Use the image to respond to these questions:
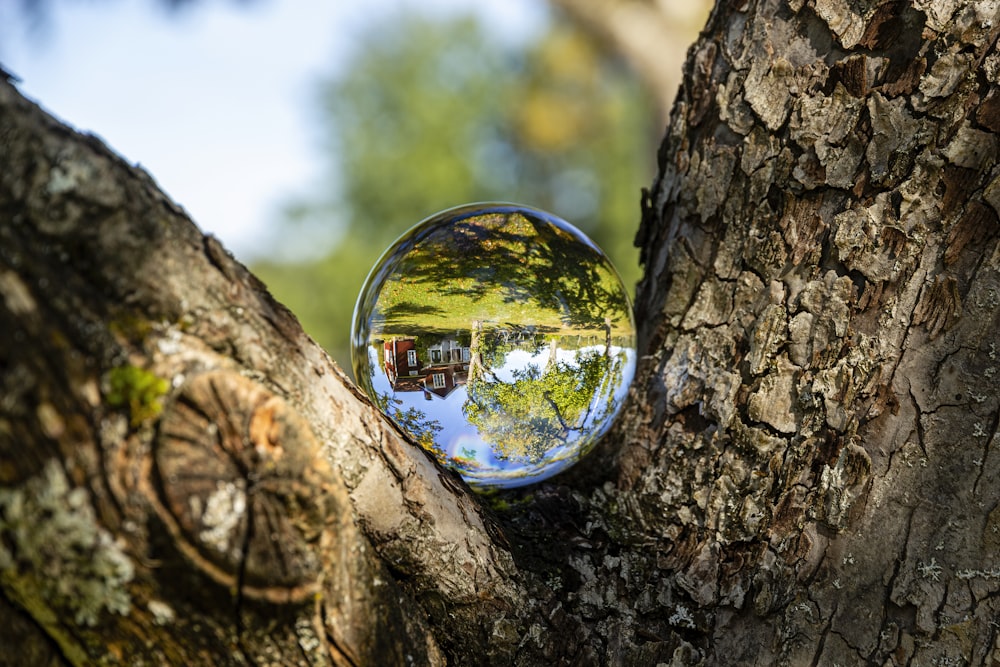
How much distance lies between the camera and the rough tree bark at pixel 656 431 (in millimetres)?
937

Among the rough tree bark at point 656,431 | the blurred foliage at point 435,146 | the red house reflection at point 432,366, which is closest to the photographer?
the rough tree bark at point 656,431

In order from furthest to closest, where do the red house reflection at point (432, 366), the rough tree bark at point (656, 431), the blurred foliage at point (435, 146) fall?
the blurred foliage at point (435, 146) < the red house reflection at point (432, 366) < the rough tree bark at point (656, 431)

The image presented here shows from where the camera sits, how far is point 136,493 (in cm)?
92

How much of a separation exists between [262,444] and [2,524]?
31 cm

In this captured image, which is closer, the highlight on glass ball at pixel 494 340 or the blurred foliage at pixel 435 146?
the highlight on glass ball at pixel 494 340

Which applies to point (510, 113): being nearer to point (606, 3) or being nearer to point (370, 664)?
point (606, 3)

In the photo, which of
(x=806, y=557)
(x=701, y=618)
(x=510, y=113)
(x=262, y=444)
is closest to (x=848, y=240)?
(x=806, y=557)

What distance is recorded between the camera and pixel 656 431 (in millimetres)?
1736

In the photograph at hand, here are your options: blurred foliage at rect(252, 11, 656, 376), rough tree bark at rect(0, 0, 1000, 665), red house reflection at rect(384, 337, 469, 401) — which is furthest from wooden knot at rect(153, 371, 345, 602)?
blurred foliage at rect(252, 11, 656, 376)

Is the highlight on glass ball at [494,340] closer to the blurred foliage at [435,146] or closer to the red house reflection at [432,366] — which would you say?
the red house reflection at [432,366]

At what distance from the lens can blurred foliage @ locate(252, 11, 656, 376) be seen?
1025 inches

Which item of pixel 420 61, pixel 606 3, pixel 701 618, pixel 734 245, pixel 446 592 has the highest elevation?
pixel 420 61

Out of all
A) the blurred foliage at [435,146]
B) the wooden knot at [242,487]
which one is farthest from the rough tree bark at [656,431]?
the blurred foliage at [435,146]

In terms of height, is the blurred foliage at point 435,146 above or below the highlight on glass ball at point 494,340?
above
